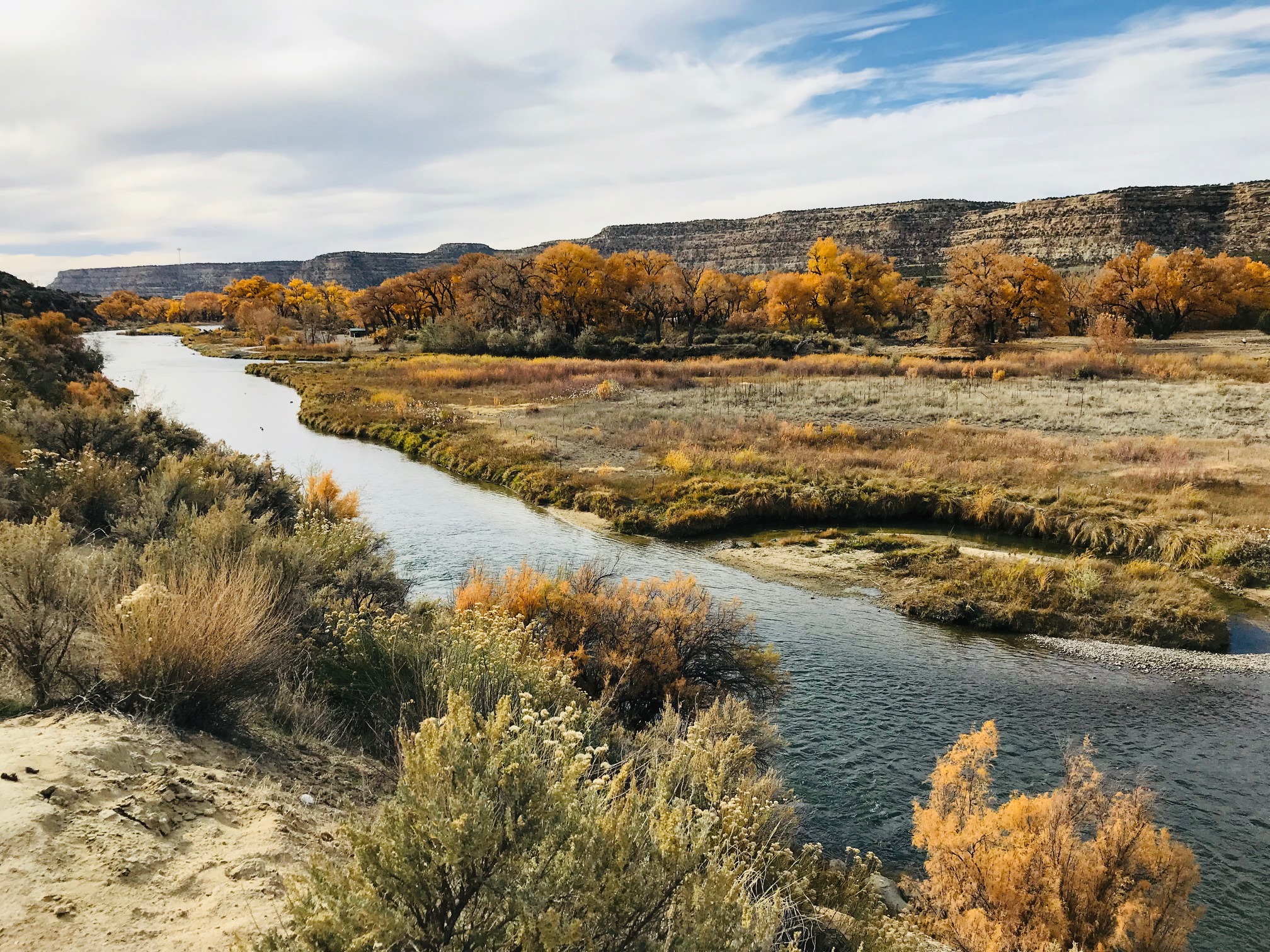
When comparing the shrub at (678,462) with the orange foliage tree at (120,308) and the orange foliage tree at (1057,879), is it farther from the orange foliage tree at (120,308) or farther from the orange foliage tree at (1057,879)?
the orange foliage tree at (120,308)

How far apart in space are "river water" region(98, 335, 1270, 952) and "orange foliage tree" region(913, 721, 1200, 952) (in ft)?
3.54

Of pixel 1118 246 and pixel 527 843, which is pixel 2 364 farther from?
pixel 1118 246

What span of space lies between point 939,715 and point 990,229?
120385 millimetres

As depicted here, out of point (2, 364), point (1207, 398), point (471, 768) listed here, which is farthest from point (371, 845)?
point (1207, 398)

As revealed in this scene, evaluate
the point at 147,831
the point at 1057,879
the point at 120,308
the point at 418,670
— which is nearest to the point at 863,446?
the point at 1057,879

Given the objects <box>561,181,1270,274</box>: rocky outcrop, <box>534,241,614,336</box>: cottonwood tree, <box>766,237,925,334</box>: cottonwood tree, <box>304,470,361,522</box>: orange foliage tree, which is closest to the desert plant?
<box>304,470,361,522</box>: orange foliage tree

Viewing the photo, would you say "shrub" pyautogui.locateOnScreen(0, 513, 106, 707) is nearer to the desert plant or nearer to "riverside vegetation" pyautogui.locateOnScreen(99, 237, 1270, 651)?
the desert plant

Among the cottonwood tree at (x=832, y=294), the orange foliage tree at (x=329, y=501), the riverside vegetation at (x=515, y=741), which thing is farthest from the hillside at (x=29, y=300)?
the cottonwood tree at (x=832, y=294)

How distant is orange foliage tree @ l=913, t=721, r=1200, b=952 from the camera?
5309 millimetres

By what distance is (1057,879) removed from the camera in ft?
17.7

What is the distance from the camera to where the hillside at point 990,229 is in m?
90.3

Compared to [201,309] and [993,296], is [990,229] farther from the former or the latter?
[201,309]

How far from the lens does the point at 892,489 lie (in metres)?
19.7

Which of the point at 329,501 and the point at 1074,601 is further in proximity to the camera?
the point at 329,501
